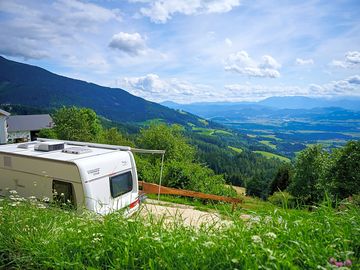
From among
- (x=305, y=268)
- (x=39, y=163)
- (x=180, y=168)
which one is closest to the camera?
(x=305, y=268)

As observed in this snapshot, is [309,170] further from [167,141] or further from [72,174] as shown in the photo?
[72,174]

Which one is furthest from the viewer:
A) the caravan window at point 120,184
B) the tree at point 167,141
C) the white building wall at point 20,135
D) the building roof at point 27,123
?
the building roof at point 27,123

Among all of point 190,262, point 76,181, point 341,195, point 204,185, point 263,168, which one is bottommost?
point 263,168

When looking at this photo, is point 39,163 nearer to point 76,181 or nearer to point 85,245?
point 76,181

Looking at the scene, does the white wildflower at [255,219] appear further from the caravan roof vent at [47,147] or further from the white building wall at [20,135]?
the white building wall at [20,135]

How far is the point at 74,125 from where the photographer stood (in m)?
44.0

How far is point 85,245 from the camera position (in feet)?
8.87

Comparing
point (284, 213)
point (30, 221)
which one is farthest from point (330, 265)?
point (30, 221)

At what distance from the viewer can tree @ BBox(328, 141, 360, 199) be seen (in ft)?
83.2

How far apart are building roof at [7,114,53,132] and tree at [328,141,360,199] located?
55123 millimetres

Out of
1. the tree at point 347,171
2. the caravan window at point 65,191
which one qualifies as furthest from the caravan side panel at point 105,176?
the tree at point 347,171

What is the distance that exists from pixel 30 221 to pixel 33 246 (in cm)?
66

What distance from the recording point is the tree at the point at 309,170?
3512 centimetres

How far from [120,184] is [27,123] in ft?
198
